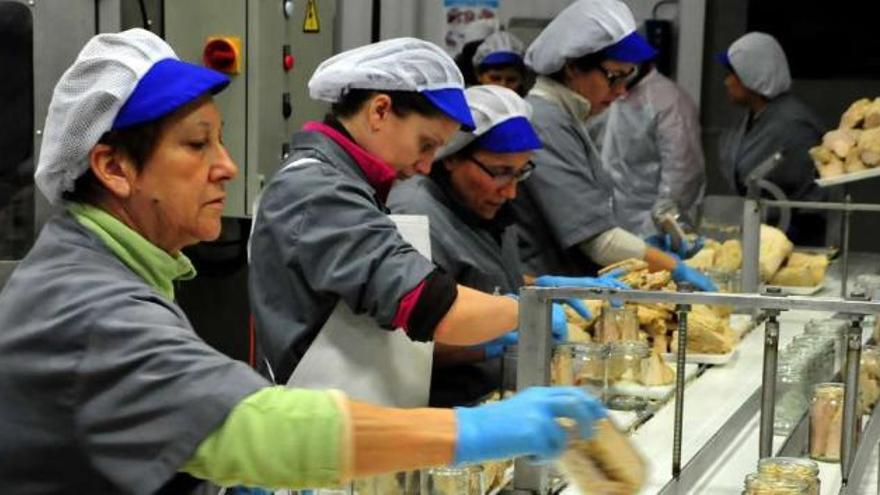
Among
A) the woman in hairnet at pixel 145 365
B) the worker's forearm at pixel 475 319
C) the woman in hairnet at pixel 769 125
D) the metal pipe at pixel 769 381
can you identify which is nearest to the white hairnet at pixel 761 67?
the woman in hairnet at pixel 769 125

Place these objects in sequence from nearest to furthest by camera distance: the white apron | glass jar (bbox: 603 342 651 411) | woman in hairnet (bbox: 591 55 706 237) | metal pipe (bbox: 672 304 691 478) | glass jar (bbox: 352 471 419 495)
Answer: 1. glass jar (bbox: 352 471 419 495)
2. metal pipe (bbox: 672 304 691 478)
3. the white apron
4. glass jar (bbox: 603 342 651 411)
5. woman in hairnet (bbox: 591 55 706 237)

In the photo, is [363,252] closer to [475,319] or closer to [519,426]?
[475,319]

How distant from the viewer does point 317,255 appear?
2.10 m

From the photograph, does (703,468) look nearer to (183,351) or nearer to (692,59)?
(183,351)

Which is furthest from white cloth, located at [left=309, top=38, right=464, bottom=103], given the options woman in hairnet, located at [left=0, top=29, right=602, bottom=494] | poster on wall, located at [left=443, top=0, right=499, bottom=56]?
poster on wall, located at [left=443, top=0, right=499, bottom=56]

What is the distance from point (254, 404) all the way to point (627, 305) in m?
1.50

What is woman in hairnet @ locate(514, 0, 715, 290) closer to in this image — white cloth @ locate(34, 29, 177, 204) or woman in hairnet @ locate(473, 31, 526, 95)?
woman in hairnet @ locate(473, 31, 526, 95)

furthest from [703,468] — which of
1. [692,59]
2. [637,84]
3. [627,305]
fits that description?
[692,59]

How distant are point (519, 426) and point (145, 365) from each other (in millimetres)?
360

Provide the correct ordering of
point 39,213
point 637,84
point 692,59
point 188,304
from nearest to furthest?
point 39,213 < point 188,304 < point 637,84 < point 692,59

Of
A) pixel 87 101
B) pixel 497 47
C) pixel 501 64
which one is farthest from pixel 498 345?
pixel 497 47

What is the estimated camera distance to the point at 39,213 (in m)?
3.14

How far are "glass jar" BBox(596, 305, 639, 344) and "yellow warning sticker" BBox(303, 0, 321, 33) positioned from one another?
210cm

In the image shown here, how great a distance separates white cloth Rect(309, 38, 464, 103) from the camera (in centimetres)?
223
